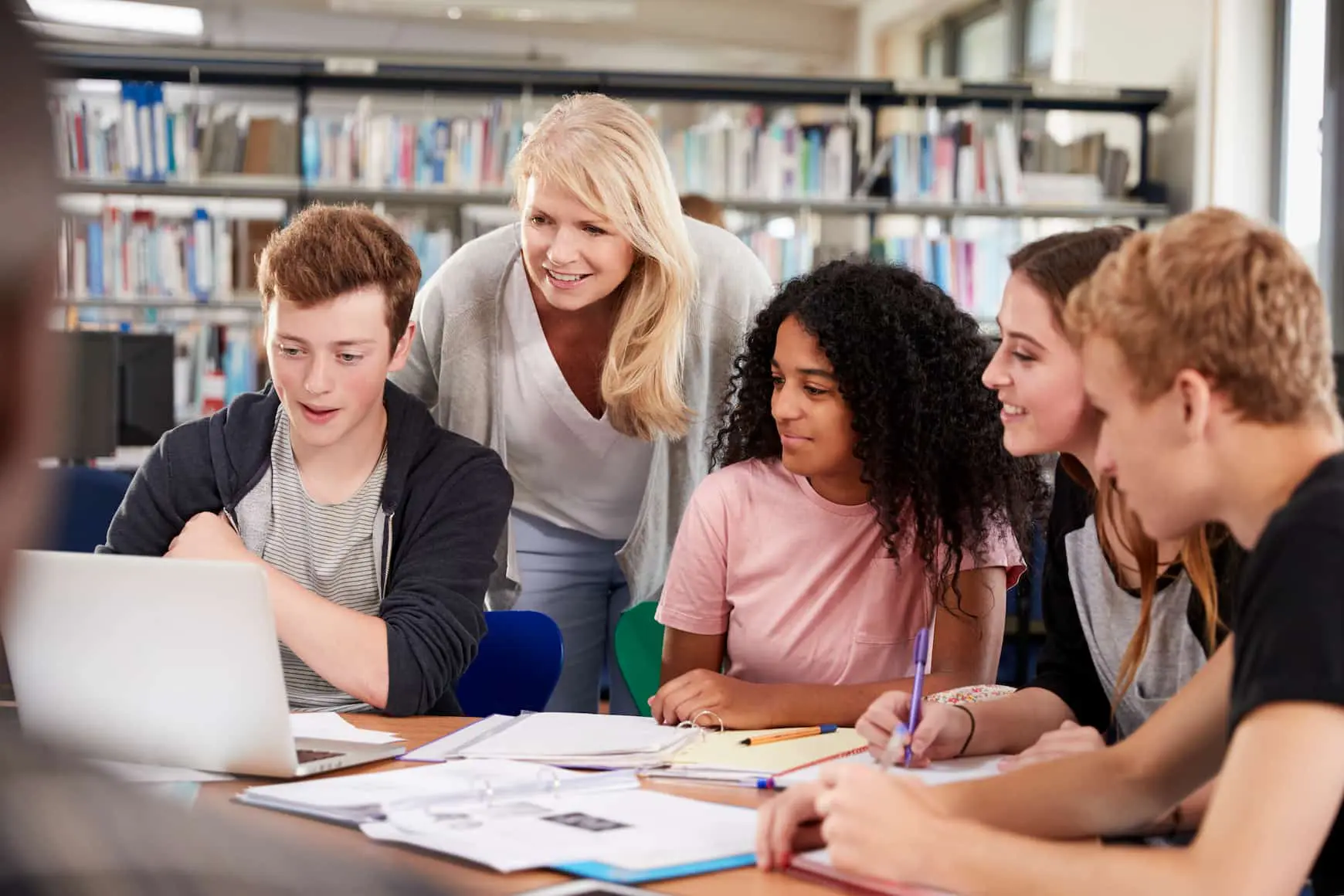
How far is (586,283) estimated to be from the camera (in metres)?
2.06

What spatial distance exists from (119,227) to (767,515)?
4.59m

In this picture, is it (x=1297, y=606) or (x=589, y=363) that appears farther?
(x=589, y=363)

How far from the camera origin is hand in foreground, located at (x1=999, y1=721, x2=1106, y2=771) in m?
1.26

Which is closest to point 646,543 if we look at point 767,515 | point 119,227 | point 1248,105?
point 767,515

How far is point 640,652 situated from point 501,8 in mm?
6913

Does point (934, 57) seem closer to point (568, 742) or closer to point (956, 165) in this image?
point (956, 165)

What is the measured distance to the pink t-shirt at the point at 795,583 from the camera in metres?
1.84

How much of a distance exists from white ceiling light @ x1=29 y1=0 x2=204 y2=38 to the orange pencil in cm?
736

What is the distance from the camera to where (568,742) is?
1395 mm

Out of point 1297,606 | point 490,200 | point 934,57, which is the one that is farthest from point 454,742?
point 934,57

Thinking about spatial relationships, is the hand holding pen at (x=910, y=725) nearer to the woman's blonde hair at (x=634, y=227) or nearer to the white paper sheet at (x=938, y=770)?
the white paper sheet at (x=938, y=770)

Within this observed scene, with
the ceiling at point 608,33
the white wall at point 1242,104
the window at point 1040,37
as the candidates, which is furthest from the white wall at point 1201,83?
the ceiling at point 608,33

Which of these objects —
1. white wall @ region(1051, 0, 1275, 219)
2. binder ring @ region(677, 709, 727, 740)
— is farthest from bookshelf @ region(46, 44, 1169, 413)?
binder ring @ region(677, 709, 727, 740)

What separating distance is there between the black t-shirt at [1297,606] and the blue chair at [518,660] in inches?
44.8
